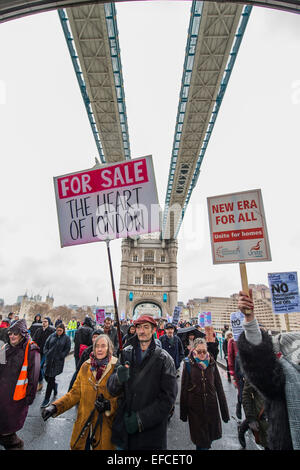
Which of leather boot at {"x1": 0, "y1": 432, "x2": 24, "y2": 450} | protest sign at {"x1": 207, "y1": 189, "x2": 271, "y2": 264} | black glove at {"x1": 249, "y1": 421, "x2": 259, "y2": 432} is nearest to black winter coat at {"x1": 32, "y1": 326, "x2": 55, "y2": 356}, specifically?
leather boot at {"x1": 0, "y1": 432, "x2": 24, "y2": 450}

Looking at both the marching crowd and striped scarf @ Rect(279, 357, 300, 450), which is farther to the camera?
the marching crowd

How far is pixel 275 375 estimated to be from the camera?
6.21 ft

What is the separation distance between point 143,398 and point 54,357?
Result: 3718 millimetres

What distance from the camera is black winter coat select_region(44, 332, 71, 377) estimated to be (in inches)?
191

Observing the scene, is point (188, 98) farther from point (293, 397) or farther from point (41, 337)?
point (293, 397)

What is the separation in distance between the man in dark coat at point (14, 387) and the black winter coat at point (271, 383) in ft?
8.59

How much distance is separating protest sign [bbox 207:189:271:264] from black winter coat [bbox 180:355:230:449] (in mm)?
1489

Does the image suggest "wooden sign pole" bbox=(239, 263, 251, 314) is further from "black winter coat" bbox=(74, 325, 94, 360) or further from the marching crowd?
"black winter coat" bbox=(74, 325, 94, 360)

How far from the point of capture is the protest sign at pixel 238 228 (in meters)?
2.96

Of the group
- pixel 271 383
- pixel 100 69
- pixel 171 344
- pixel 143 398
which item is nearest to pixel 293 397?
pixel 271 383

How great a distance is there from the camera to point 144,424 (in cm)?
196

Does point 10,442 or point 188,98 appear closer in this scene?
point 10,442
